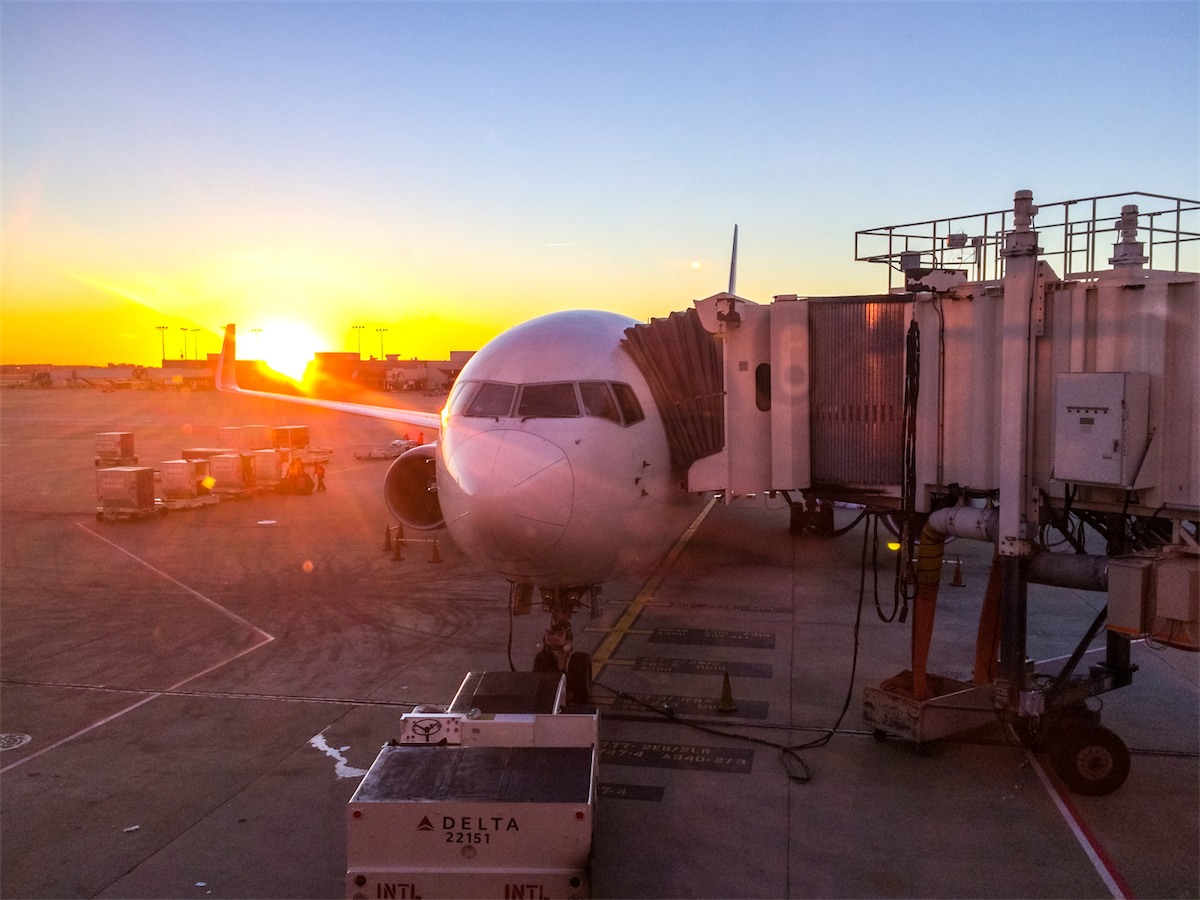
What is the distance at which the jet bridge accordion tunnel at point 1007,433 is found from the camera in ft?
28.0

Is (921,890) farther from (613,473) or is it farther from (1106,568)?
(613,473)

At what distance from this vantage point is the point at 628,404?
38.1ft

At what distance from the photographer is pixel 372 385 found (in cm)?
10056

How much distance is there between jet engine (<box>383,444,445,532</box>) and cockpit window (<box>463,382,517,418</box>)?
149 inches

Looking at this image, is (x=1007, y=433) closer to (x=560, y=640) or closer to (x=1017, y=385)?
(x=1017, y=385)

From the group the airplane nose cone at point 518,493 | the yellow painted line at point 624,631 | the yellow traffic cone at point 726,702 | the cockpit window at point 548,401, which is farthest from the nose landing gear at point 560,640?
the yellow painted line at point 624,631

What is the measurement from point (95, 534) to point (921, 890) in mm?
23608

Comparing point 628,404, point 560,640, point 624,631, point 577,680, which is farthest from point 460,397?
point 624,631

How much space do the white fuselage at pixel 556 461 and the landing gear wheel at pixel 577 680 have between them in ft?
3.80

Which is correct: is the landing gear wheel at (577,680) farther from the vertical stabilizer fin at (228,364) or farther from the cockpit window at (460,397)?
the vertical stabilizer fin at (228,364)

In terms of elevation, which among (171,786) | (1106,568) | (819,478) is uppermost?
(819,478)

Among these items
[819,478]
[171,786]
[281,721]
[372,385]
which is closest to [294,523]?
[281,721]

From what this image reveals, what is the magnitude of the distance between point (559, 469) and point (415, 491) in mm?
5755

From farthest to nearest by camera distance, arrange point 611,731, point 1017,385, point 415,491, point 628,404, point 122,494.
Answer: point 122,494 → point 415,491 → point 628,404 → point 611,731 → point 1017,385
